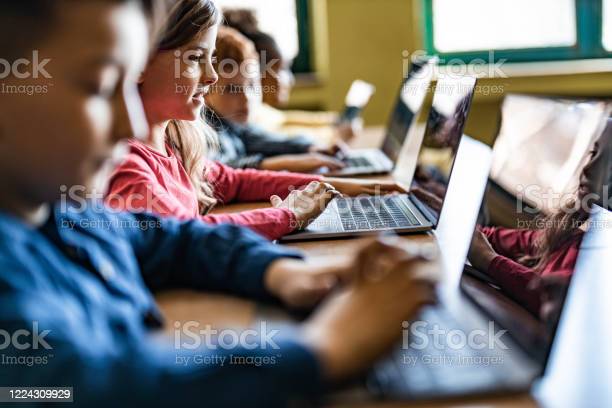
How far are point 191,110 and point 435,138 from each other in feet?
1.59

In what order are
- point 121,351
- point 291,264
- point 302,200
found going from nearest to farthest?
point 121,351 < point 291,264 < point 302,200

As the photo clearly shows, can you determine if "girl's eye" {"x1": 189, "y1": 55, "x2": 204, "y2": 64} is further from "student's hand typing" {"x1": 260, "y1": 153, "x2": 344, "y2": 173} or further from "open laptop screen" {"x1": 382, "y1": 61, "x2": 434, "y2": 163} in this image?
"open laptop screen" {"x1": 382, "y1": 61, "x2": 434, "y2": 163}

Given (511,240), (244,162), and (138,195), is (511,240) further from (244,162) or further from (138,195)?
(244,162)

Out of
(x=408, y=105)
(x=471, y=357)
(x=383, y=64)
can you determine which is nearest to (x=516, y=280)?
(x=471, y=357)

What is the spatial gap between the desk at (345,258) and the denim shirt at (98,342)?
0.06 meters

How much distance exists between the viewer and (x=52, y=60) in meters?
0.52

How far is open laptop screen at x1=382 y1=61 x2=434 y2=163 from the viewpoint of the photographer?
188 centimetres

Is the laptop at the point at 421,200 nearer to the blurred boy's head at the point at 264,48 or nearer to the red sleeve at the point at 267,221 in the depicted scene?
the red sleeve at the point at 267,221

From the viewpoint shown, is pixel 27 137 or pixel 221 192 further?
pixel 221 192

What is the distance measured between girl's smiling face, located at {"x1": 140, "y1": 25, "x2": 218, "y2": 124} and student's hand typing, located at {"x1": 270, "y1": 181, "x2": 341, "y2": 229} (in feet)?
0.76

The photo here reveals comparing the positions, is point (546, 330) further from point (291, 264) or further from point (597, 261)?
point (597, 261)

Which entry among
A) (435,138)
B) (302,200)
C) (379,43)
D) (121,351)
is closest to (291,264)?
(121,351)

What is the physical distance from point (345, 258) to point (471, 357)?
0.56ft

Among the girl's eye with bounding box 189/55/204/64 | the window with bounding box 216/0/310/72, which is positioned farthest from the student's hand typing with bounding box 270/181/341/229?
the window with bounding box 216/0/310/72
